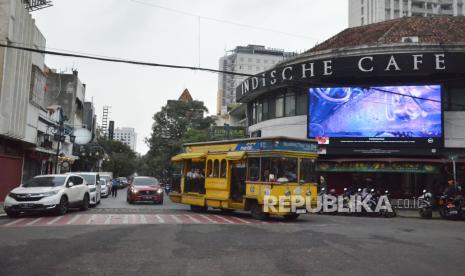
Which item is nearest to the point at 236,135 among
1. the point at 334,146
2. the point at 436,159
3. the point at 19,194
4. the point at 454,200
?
the point at 334,146

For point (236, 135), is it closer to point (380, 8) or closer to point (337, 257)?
point (337, 257)

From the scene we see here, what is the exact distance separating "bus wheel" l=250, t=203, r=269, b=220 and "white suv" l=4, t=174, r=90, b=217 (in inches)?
286

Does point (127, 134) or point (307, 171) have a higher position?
point (127, 134)

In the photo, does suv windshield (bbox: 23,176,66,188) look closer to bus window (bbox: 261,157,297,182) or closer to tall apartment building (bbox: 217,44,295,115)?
bus window (bbox: 261,157,297,182)

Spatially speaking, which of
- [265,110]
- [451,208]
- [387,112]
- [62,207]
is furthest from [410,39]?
[62,207]

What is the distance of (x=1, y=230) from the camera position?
1269 centimetres

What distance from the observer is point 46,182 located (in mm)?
19031

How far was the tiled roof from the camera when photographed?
32.4m

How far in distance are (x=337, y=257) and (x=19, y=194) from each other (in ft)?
41.4

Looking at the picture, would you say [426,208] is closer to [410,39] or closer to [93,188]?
[410,39]

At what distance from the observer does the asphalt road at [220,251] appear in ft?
26.5

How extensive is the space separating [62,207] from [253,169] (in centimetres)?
741

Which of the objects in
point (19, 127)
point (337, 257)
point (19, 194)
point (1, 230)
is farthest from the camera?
point (19, 127)

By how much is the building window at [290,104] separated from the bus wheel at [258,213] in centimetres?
1521
